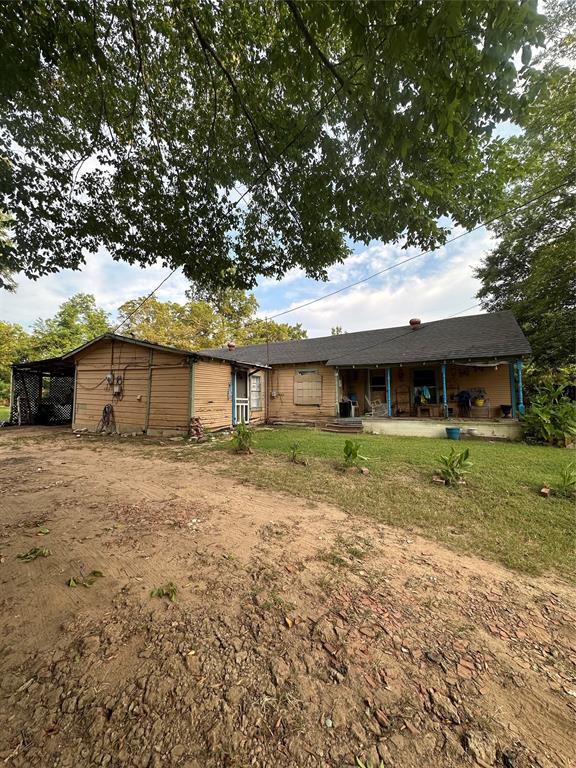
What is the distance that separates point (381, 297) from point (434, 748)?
64.5 feet

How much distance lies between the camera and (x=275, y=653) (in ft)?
6.03

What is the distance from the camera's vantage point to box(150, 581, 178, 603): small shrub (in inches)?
90.9

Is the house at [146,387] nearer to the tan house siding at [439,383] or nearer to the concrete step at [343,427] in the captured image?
the concrete step at [343,427]

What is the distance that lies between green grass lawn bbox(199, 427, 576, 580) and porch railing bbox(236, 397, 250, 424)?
487 cm

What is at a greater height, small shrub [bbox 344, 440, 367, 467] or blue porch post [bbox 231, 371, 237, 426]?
blue porch post [bbox 231, 371, 237, 426]

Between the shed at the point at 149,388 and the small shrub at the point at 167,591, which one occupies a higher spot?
the shed at the point at 149,388

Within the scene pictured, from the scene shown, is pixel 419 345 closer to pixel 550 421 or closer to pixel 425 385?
pixel 425 385

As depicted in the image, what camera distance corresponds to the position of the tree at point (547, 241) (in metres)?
10.1

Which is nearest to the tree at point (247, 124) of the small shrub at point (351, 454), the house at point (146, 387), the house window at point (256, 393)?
the small shrub at point (351, 454)

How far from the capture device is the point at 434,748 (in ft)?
4.40

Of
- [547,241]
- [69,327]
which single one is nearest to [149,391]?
[547,241]

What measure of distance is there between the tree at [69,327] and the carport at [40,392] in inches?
410

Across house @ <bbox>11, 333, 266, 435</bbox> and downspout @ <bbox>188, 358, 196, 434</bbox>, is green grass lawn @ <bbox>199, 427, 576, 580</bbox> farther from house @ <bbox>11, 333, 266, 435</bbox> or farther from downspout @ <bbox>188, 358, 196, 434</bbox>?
house @ <bbox>11, 333, 266, 435</bbox>

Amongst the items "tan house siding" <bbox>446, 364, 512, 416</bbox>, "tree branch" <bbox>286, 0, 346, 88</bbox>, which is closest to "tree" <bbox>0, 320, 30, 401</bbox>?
"tree branch" <bbox>286, 0, 346, 88</bbox>
